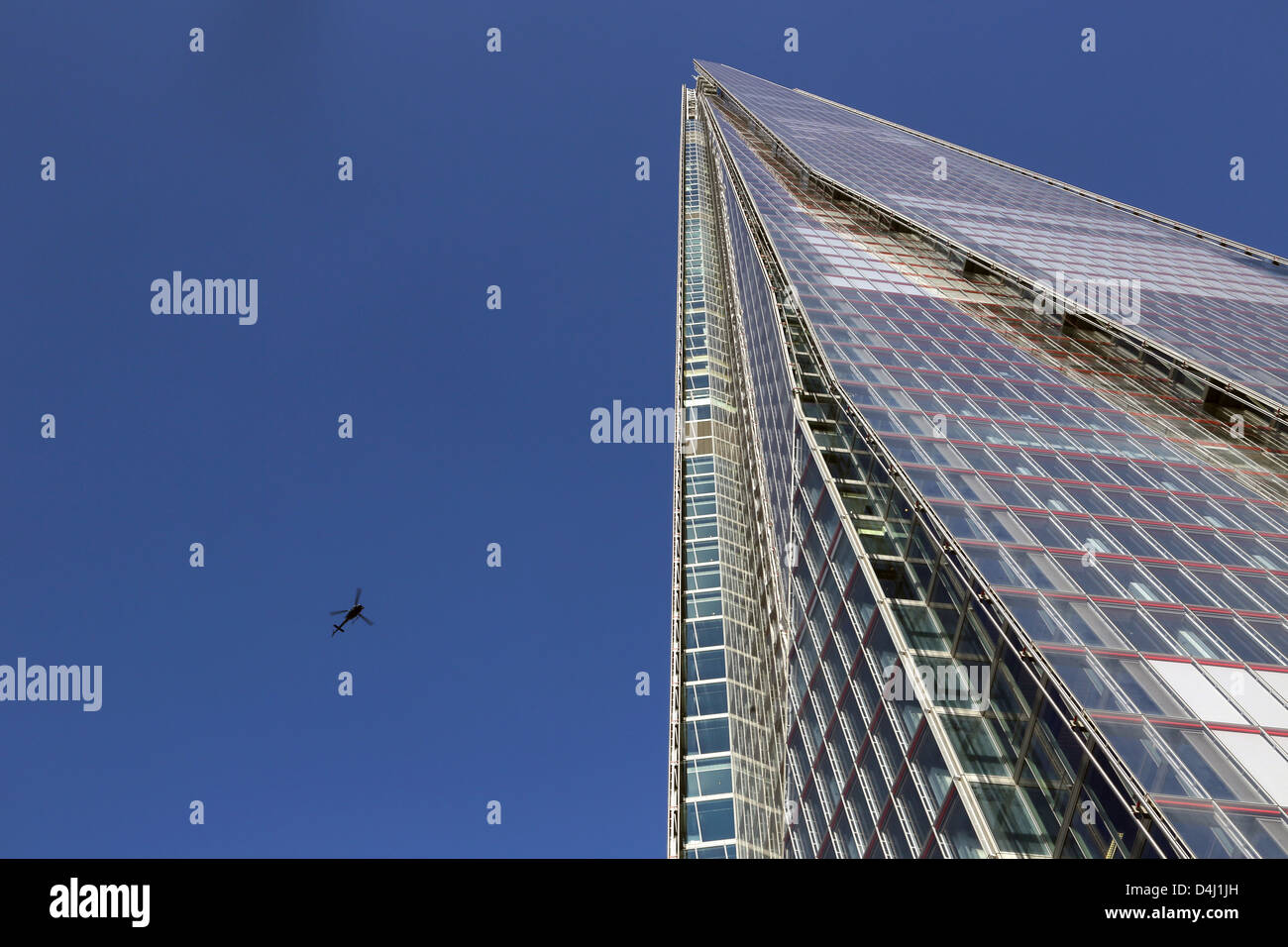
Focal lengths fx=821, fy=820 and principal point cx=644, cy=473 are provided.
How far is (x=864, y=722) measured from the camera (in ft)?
97.8

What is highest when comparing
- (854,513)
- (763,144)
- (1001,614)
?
(763,144)

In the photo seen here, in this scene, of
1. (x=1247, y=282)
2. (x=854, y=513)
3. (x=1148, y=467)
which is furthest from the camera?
(x=1247, y=282)

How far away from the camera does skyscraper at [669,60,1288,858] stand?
20.9 m

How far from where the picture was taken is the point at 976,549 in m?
27.1

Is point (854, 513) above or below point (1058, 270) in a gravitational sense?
below

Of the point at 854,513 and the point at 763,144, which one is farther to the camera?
the point at 763,144

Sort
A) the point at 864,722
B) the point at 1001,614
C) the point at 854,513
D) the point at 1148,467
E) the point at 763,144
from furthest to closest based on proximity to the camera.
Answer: the point at 763,144, the point at 1148,467, the point at 854,513, the point at 864,722, the point at 1001,614

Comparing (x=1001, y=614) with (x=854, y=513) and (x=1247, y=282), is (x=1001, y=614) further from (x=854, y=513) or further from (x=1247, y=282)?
(x=1247, y=282)

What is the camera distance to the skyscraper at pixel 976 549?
824 inches

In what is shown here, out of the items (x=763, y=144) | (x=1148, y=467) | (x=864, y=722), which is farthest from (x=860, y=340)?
(x=763, y=144)
